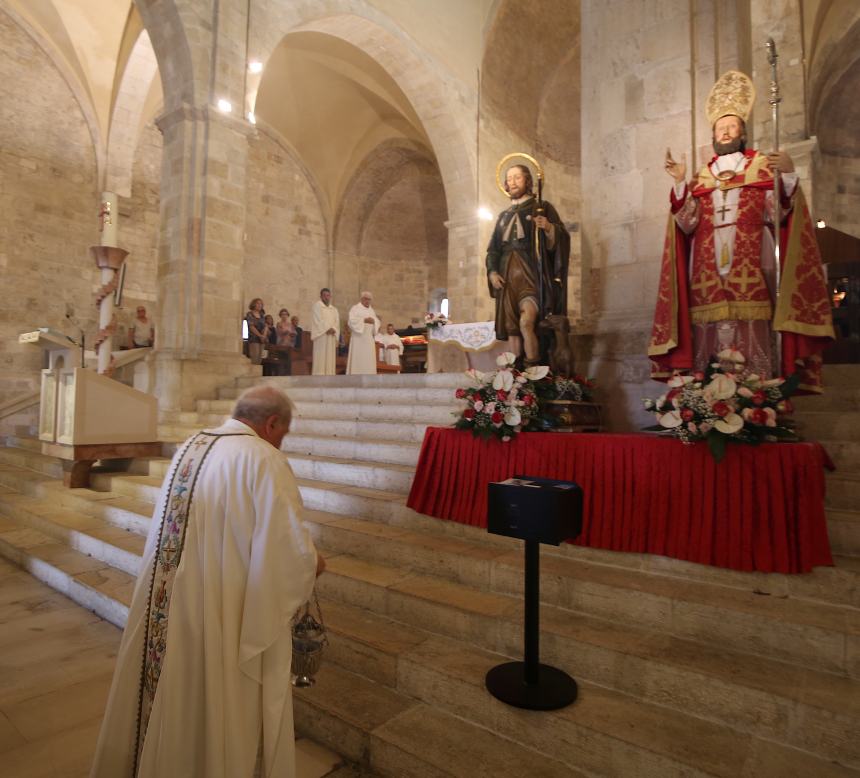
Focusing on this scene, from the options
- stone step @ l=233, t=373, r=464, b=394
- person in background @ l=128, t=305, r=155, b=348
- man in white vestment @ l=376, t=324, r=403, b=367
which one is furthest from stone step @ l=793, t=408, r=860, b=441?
person in background @ l=128, t=305, r=155, b=348

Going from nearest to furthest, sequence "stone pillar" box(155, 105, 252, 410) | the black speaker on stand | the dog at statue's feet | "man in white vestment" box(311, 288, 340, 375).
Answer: the black speaker on stand → the dog at statue's feet → "stone pillar" box(155, 105, 252, 410) → "man in white vestment" box(311, 288, 340, 375)

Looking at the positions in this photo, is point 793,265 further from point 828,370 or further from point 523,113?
point 523,113

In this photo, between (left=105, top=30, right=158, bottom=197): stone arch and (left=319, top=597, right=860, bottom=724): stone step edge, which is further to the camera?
(left=105, top=30, right=158, bottom=197): stone arch

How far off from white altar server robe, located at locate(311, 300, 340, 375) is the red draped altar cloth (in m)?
7.74

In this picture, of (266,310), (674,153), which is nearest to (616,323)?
(674,153)

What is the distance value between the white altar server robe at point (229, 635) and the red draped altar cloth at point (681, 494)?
2.07 meters

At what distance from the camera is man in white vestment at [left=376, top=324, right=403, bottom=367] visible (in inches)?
544

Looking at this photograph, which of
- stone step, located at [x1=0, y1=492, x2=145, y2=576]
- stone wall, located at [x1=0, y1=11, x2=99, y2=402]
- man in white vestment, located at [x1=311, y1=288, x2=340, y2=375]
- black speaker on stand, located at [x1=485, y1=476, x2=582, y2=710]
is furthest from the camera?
stone wall, located at [x1=0, y1=11, x2=99, y2=402]

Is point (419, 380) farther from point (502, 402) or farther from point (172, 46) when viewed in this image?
point (172, 46)

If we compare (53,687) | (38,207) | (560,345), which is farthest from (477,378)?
(38,207)

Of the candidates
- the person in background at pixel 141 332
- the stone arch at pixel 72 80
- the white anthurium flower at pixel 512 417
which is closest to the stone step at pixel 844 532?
the white anthurium flower at pixel 512 417

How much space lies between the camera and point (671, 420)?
10.5ft

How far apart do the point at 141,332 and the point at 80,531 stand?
27.9 feet

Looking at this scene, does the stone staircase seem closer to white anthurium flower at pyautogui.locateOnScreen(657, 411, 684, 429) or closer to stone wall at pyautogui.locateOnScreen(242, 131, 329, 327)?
white anthurium flower at pyautogui.locateOnScreen(657, 411, 684, 429)
